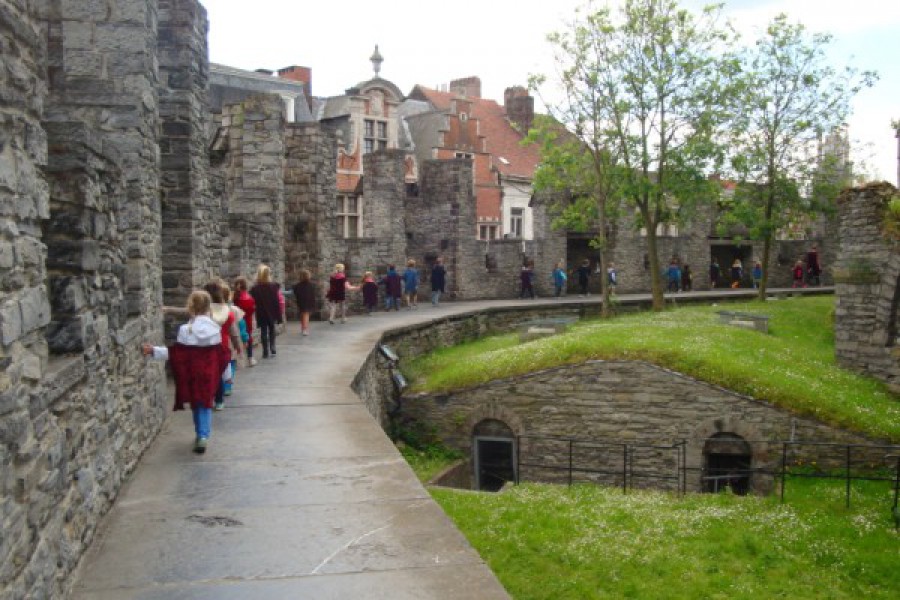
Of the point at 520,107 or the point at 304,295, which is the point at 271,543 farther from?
the point at 520,107

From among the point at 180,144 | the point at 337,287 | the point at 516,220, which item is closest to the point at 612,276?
the point at 516,220

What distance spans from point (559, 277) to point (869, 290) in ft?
47.3

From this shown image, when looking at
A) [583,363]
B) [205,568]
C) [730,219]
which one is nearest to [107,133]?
[205,568]

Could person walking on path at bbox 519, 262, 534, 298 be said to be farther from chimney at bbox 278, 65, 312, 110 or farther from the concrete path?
the concrete path

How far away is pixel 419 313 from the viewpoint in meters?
24.6

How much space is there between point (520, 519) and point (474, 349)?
1149 centimetres

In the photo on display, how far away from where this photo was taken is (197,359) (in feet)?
25.0

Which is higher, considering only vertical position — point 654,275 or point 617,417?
point 654,275

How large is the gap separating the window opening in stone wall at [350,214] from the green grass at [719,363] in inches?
521

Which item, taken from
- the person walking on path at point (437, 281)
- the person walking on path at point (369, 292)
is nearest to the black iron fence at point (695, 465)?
the person walking on path at point (369, 292)

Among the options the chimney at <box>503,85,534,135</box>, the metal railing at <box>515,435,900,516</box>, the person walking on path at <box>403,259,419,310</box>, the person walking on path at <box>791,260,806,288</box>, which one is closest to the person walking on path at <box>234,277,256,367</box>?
the metal railing at <box>515,435,900,516</box>

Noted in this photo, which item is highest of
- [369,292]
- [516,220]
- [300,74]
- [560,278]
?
[300,74]

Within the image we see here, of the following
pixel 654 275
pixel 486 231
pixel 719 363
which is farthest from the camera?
pixel 486 231

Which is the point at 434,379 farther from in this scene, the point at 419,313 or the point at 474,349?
the point at 419,313
